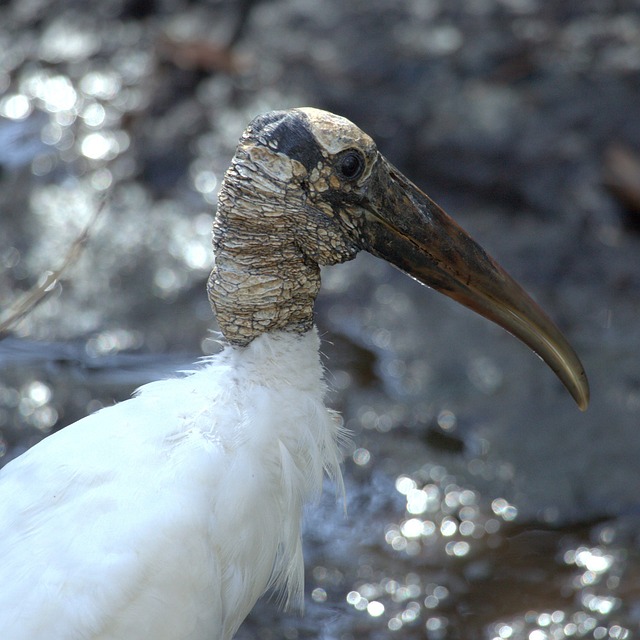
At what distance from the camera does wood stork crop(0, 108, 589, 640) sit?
2.20 m

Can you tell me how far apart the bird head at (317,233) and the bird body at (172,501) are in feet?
0.43

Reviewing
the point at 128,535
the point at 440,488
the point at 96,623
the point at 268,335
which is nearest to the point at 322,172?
the point at 268,335

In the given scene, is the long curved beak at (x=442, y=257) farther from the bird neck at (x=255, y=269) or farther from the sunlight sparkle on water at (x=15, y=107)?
the sunlight sparkle on water at (x=15, y=107)

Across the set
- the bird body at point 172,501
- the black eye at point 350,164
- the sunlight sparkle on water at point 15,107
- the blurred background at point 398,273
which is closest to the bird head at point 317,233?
the black eye at point 350,164

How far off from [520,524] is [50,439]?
2.16 metres

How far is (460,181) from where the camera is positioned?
5641 millimetres

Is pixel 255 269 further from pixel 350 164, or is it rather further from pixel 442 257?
pixel 442 257

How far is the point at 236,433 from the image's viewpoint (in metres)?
→ 2.37

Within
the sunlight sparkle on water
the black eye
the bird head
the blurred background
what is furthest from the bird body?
the sunlight sparkle on water

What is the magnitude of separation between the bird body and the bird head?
0.43ft

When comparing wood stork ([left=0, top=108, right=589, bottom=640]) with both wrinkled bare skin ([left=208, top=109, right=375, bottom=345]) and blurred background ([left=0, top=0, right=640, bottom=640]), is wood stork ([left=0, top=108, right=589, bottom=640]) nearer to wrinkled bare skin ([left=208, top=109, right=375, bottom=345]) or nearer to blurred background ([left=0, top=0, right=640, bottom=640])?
wrinkled bare skin ([left=208, top=109, right=375, bottom=345])

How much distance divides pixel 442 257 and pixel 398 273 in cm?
279

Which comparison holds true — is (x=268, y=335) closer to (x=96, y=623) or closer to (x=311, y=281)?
(x=311, y=281)

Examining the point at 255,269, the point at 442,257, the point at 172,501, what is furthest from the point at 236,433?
the point at 442,257
